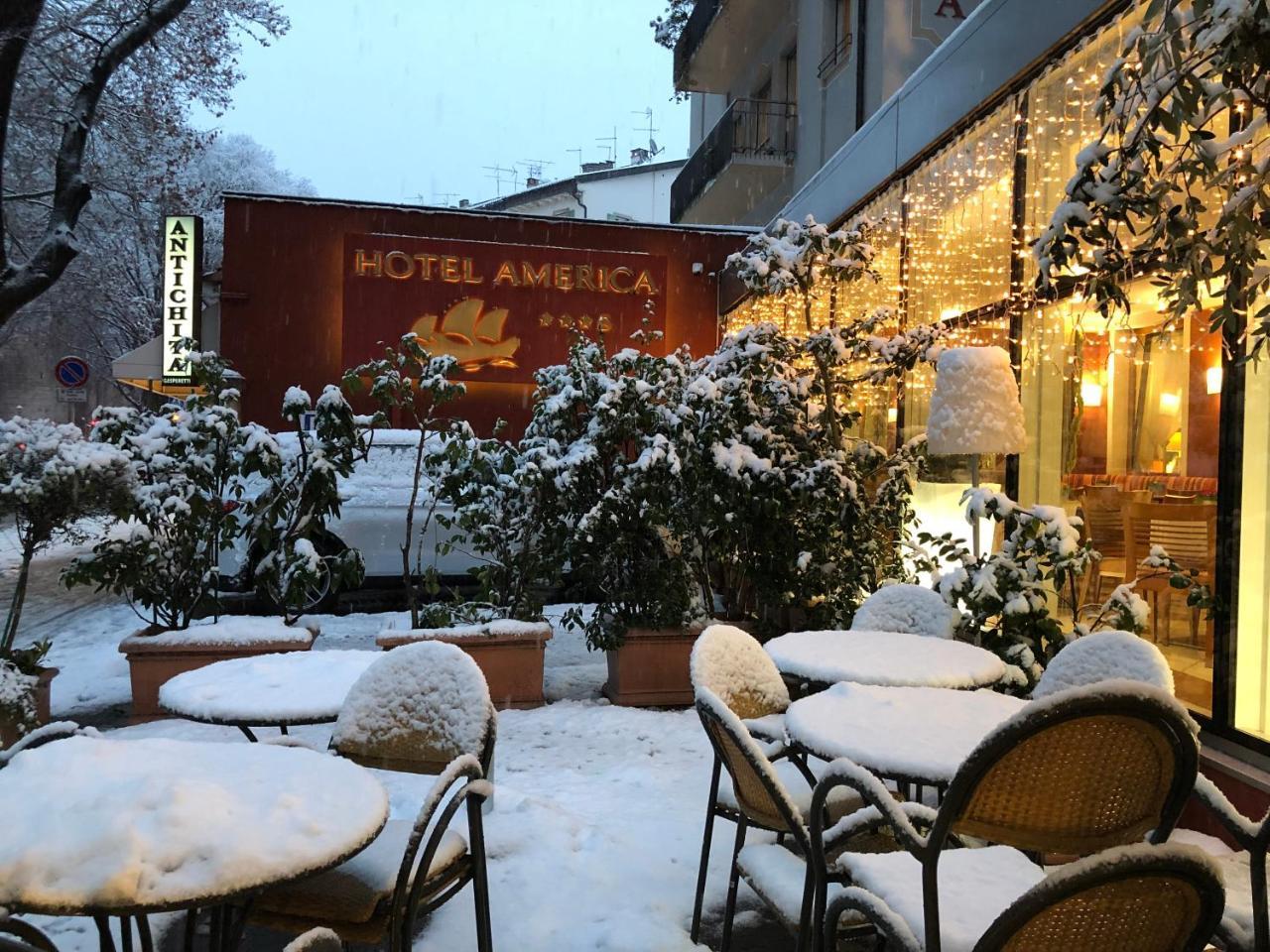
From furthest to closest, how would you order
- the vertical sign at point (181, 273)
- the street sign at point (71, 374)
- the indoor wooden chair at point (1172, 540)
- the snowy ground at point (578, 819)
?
1. the vertical sign at point (181, 273)
2. the street sign at point (71, 374)
3. the indoor wooden chair at point (1172, 540)
4. the snowy ground at point (578, 819)

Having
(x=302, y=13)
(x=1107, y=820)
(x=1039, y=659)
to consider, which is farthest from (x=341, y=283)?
(x=302, y=13)

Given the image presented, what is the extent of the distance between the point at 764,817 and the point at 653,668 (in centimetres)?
323

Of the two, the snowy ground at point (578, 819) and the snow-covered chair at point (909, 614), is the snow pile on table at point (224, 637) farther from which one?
the snow-covered chair at point (909, 614)

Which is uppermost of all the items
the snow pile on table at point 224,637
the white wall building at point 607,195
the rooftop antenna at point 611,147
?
the rooftop antenna at point 611,147

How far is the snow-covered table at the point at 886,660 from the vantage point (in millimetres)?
3225

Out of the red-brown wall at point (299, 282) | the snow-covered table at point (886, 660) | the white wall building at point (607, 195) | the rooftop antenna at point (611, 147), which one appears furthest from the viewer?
→ the rooftop antenna at point (611, 147)

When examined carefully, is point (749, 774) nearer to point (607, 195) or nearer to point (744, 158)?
point (744, 158)

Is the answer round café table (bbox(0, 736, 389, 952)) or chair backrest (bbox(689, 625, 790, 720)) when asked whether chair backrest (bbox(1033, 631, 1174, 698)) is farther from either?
round café table (bbox(0, 736, 389, 952))

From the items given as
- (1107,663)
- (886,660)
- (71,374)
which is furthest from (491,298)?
(1107,663)

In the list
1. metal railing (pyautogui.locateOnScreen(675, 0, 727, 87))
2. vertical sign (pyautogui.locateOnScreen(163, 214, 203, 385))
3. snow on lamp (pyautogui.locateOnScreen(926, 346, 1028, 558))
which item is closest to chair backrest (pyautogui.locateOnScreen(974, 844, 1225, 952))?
snow on lamp (pyautogui.locateOnScreen(926, 346, 1028, 558))

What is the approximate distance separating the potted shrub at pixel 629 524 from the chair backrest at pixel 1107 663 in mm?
2920

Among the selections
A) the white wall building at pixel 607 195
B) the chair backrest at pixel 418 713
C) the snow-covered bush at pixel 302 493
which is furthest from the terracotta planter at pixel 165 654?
the white wall building at pixel 607 195

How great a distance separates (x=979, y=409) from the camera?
461 centimetres

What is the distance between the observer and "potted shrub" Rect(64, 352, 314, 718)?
5.22m
